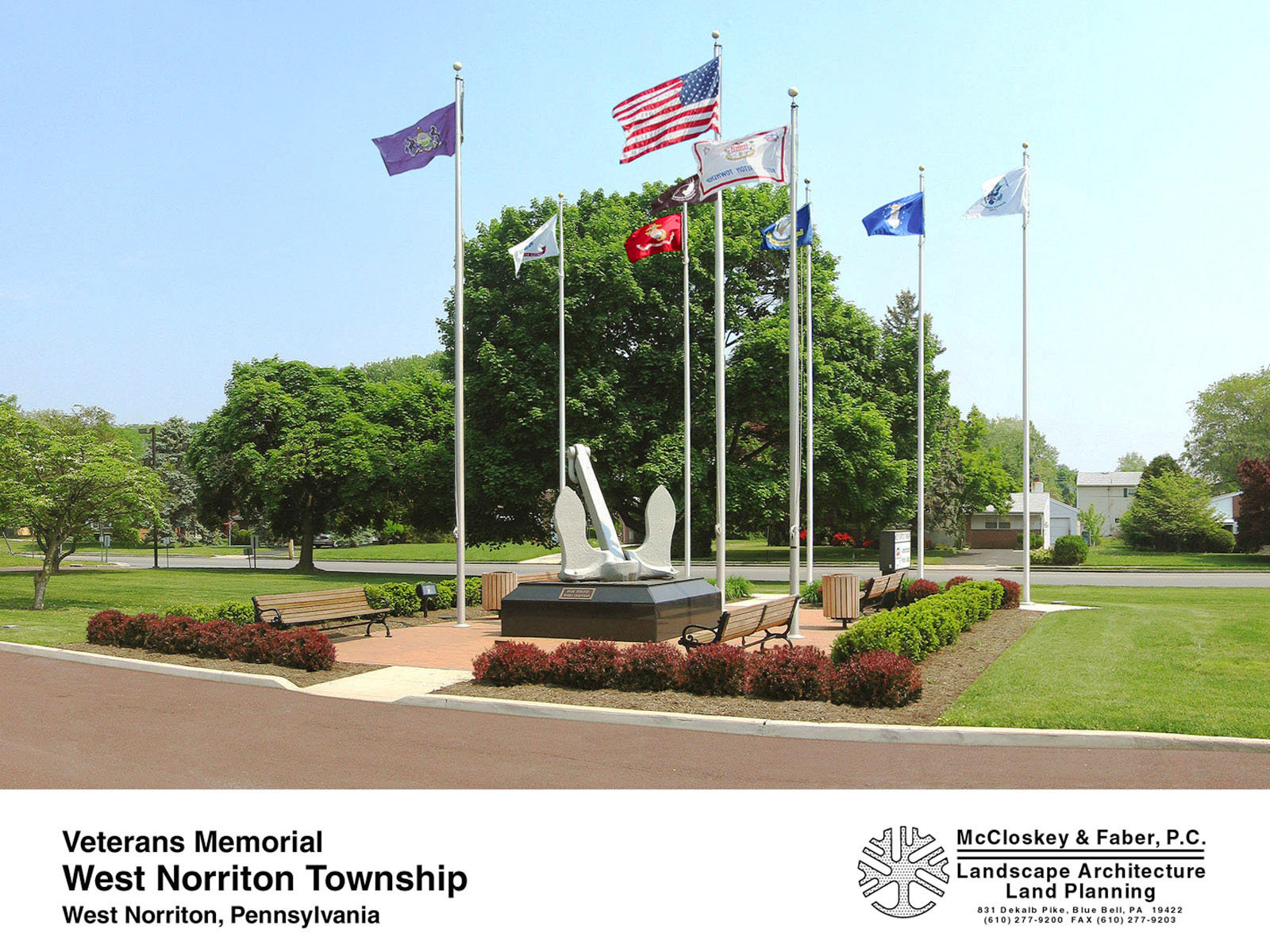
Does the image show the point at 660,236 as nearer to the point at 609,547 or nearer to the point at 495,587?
the point at 609,547

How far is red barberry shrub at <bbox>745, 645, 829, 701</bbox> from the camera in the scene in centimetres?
1071

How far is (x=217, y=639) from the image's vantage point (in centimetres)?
1377

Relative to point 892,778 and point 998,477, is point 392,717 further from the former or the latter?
point 998,477

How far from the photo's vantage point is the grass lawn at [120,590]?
18.0 metres

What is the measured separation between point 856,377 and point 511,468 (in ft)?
39.9

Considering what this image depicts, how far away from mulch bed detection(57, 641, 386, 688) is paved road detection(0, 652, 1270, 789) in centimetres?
171

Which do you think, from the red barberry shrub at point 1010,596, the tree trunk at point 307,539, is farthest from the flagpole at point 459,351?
the tree trunk at point 307,539

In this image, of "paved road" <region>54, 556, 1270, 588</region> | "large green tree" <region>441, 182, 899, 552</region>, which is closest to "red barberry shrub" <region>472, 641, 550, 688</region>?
"large green tree" <region>441, 182, 899, 552</region>

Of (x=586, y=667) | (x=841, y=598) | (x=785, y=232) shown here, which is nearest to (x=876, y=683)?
(x=586, y=667)

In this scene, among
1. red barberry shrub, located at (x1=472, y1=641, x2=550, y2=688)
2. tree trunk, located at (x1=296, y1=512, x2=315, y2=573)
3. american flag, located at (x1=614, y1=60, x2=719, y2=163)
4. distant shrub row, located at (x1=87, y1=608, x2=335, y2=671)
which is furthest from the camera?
tree trunk, located at (x1=296, y1=512, x2=315, y2=573)

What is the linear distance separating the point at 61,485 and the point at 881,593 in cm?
1694

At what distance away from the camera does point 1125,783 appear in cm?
730

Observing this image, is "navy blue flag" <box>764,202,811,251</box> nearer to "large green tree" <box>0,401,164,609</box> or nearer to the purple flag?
the purple flag

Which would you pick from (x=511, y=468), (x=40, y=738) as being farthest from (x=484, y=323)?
(x=40, y=738)
